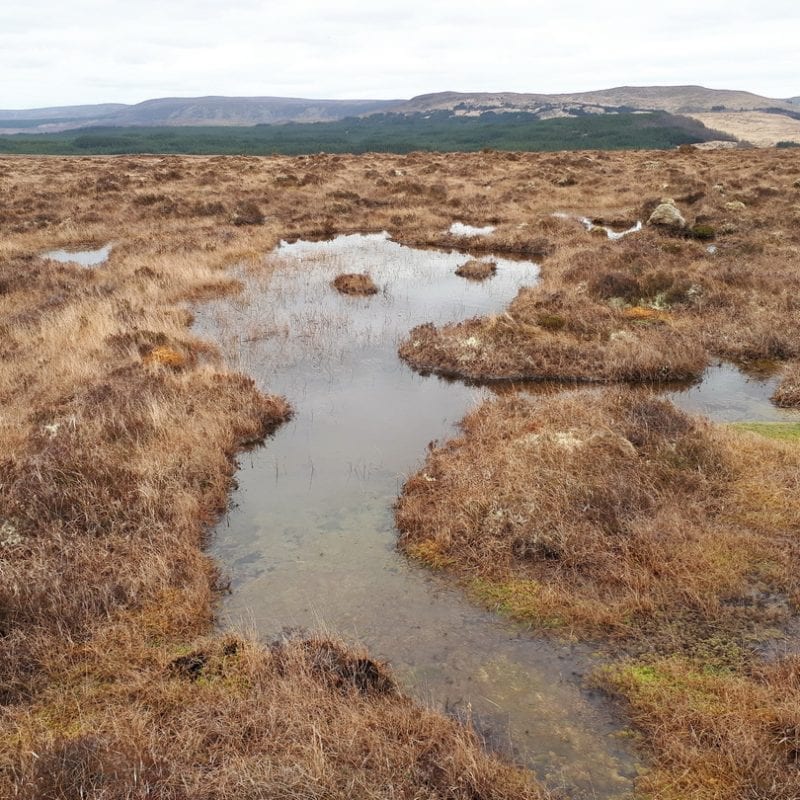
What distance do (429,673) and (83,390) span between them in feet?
31.0

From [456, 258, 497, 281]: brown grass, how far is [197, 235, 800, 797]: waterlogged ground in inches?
158

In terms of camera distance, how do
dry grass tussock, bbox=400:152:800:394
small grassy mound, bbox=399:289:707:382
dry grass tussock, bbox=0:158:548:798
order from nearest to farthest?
dry grass tussock, bbox=0:158:548:798
small grassy mound, bbox=399:289:707:382
dry grass tussock, bbox=400:152:800:394

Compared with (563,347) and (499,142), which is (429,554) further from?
(499,142)

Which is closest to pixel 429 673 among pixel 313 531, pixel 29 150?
pixel 313 531

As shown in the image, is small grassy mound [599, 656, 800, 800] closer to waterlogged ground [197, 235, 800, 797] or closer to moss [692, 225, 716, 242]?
waterlogged ground [197, 235, 800, 797]

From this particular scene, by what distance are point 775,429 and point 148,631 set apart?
11.5 m

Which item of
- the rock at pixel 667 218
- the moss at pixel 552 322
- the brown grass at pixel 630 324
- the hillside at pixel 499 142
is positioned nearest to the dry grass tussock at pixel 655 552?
the brown grass at pixel 630 324

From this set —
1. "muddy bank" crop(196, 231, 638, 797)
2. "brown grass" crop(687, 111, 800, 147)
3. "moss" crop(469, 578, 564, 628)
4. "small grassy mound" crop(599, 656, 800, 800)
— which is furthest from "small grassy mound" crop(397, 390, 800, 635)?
"brown grass" crop(687, 111, 800, 147)

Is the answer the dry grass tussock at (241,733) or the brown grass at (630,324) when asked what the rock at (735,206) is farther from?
the dry grass tussock at (241,733)

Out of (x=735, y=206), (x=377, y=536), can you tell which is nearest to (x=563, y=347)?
(x=377, y=536)

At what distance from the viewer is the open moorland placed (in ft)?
17.1

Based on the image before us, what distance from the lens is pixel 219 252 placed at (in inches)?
1060

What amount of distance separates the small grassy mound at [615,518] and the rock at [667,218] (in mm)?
21777

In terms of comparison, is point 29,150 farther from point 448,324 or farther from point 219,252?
point 448,324
